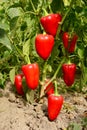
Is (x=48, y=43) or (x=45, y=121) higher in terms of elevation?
(x=48, y=43)

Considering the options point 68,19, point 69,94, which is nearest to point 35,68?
point 68,19

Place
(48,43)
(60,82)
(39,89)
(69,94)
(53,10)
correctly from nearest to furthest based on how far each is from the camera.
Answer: (48,43) → (53,10) → (39,89) → (69,94) → (60,82)

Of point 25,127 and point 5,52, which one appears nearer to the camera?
point 25,127

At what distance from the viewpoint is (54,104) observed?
188cm

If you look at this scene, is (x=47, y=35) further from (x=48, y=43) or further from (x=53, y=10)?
(x=53, y=10)

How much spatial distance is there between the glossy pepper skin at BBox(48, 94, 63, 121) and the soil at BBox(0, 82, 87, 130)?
0.19ft

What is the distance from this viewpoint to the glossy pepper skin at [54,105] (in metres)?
1.88

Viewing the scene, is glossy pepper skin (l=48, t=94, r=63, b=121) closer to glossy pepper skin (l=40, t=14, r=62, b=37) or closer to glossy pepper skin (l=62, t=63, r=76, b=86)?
glossy pepper skin (l=62, t=63, r=76, b=86)

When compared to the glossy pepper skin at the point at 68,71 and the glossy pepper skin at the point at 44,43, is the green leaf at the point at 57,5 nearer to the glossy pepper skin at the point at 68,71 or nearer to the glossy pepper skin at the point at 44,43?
the glossy pepper skin at the point at 44,43

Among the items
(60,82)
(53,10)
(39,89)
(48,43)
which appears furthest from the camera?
(60,82)

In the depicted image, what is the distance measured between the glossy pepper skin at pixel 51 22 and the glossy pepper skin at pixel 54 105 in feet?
1.12

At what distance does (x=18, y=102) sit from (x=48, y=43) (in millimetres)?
514

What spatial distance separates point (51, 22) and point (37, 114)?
55 cm

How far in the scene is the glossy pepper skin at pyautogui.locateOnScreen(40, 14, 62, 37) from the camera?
178 cm
